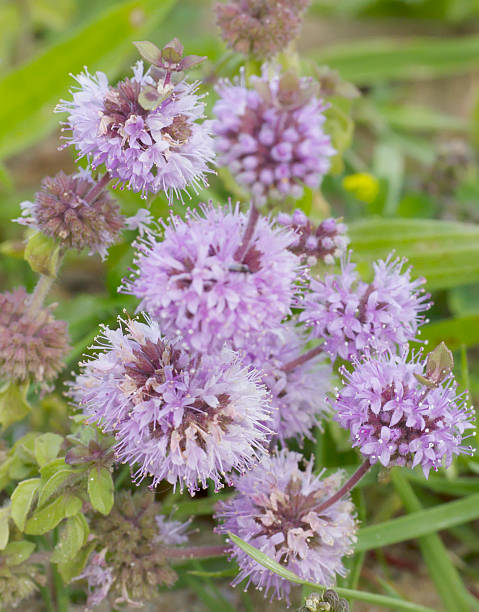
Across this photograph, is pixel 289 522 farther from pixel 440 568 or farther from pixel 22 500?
pixel 440 568

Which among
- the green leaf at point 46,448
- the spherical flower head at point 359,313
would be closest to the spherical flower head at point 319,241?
the spherical flower head at point 359,313

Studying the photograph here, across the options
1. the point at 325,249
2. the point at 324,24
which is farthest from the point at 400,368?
the point at 324,24

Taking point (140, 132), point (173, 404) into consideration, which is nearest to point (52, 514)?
point (173, 404)

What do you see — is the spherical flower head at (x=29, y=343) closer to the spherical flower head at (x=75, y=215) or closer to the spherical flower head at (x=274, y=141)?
the spherical flower head at (x=75, y=215)

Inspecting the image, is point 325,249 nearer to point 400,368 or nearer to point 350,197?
point 400,368

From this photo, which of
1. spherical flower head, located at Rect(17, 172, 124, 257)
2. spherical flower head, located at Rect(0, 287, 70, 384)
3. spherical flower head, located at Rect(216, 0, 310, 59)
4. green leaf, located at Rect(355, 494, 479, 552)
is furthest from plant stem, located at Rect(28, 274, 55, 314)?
green leaf, located at Rect(355, 494, 479, 552)

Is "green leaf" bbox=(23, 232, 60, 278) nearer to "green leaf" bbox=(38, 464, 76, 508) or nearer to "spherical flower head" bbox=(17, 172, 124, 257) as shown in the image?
"spherical flower head" bbox=(17, 172, 124, 257)
